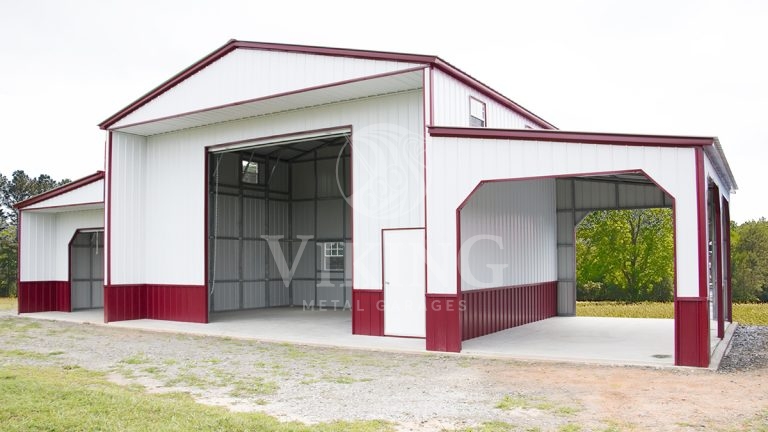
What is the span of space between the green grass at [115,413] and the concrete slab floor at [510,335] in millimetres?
4642

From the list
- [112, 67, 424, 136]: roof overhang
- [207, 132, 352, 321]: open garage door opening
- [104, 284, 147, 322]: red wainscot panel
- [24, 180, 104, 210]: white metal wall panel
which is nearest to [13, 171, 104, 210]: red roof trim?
[24, 180, 104, 210]: white metal wall panel

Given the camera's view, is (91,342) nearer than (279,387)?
No

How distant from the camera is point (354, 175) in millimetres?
12867

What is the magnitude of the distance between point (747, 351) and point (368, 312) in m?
6.63

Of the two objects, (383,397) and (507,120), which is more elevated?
(507,120)

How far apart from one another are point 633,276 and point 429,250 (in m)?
23.7

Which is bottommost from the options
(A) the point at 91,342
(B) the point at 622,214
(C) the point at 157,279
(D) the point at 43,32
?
A: (A) the point at 91,342

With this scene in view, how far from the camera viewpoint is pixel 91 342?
40.6 feet

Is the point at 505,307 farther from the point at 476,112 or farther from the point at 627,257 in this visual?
the point at 627,257

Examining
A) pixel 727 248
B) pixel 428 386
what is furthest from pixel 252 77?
pixel 727 248

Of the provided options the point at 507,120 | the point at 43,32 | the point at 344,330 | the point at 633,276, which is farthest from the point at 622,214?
the point at 43,32

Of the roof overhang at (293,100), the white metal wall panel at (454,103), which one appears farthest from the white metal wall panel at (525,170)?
the roof overhang at (293,100)

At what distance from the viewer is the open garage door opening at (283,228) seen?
19.2m

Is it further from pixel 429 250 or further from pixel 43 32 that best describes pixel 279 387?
pixel 43 32
